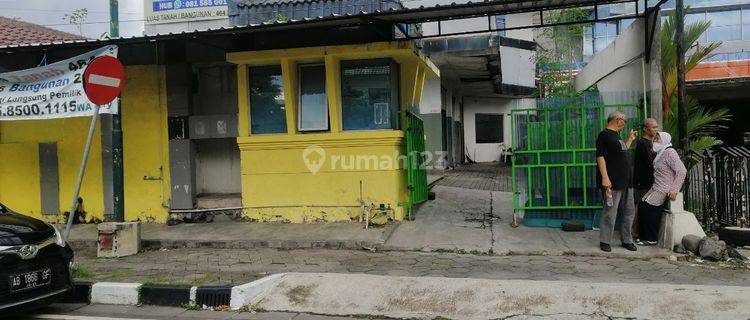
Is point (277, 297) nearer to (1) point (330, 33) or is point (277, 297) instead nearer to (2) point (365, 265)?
(2) point (365, 265)

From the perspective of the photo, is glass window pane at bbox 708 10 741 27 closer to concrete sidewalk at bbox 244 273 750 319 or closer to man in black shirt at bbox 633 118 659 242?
man in black shirt at bbox 633 118 659 242

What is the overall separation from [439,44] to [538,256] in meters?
7.67

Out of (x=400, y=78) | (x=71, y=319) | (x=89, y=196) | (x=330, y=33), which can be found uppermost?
(x=330, y=33)

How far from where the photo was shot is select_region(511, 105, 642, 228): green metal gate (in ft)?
28.0

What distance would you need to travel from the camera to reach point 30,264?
5156 millimetres

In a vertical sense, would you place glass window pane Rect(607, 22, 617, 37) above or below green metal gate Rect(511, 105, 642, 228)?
above

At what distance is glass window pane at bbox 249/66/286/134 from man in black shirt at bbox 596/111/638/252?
208 inches

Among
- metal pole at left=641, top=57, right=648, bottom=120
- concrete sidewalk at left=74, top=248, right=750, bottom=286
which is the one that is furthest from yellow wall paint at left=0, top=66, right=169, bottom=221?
metal pole at left=641, top=57, right=648, bottom=120

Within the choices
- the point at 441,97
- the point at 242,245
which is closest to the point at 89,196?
the point at 242,245

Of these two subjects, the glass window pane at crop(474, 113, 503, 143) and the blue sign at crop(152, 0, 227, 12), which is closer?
the blue sign at crop(152, 0, 227, 12)

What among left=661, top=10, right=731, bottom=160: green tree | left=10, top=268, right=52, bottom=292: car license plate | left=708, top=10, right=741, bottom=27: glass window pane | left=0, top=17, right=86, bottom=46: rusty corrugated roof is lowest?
left=10, top=268, right=52, bottom=292: car license plate

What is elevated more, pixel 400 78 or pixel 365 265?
pixel 400 78

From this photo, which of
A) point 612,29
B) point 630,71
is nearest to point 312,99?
point 630,71

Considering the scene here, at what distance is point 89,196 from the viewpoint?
10492 mm
